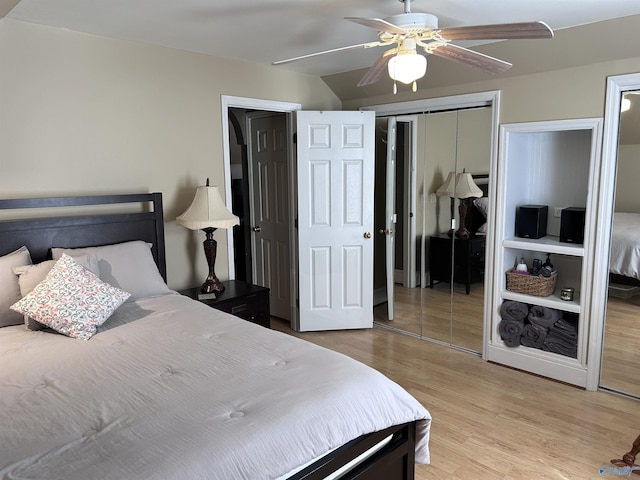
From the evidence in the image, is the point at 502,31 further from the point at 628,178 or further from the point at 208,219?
the point at 208,219

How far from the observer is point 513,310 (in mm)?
3543

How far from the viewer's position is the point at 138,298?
9.27ft

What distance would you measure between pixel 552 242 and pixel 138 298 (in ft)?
9.24

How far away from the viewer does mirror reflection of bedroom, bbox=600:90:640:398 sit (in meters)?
2.94

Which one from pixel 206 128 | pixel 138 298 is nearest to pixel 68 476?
pixel 138 298

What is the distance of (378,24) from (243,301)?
2.15 m

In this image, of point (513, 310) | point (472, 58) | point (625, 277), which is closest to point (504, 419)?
point (513, 310)

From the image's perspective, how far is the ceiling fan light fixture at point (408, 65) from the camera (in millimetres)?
2078

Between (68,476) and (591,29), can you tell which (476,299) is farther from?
(68,476)

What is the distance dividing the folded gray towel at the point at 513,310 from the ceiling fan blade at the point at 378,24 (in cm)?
233

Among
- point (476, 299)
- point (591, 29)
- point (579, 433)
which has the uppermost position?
point (591, 29)

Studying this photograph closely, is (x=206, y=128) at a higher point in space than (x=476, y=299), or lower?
higher

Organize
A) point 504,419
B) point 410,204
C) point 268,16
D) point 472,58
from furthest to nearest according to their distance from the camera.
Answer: point 410,204 → point 504,419 → point 268,16 → point 472,58

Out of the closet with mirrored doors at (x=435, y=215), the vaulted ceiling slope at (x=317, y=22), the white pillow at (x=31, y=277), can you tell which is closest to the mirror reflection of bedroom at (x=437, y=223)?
the closet with mirrored doors at (x=435, y=215)
